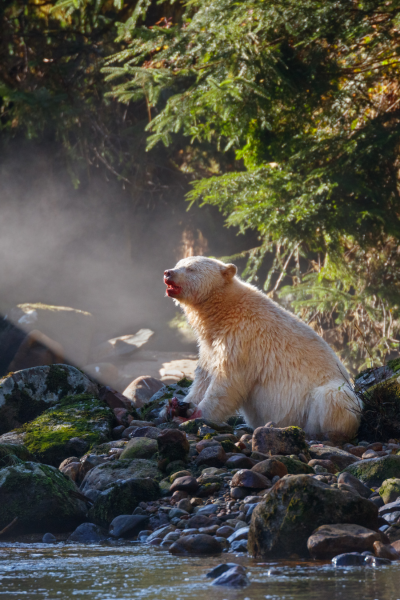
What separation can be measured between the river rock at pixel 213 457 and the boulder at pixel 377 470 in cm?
76

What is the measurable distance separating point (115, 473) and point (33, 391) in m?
2.10

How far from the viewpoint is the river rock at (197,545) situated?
2.54 m

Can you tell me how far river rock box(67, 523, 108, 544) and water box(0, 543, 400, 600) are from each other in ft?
1.02

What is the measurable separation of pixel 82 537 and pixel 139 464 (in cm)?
76

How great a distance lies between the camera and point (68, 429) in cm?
454

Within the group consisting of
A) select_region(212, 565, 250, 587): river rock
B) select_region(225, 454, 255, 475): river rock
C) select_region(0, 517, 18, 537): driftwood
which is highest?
select_region(212, 565, 250, 587): river rock

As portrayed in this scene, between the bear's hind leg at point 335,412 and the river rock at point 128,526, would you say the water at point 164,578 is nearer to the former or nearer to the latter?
the river rock at point 128,526

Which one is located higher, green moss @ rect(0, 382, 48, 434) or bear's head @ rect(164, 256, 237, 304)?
bear's head @ rect(164, 256, 237, 304)

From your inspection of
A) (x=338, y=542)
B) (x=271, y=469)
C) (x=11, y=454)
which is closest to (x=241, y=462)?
(x=271, y=469)

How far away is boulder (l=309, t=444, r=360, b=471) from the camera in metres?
3.71

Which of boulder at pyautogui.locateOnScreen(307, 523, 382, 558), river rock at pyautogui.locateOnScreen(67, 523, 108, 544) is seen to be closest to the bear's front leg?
river rock at pyautogui.locateOnScreen(67, 523, 108, 544)

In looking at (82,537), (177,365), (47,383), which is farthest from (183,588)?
(177,365)

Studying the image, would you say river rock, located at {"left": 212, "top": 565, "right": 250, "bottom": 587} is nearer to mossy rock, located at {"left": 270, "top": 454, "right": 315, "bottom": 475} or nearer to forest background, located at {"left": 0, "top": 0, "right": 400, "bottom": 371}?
mossy rock, located at {"left": 270, "top": 454, "right": 315, "bottom": 475}

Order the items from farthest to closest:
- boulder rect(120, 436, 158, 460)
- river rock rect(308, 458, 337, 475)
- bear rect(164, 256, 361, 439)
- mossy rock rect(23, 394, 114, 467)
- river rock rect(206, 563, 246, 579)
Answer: bear rect(164, 256, 361, 439) < mossy rock rect(23, 394, 114, 467) < boulder rect(120, 436, 158, 460) < river rock rect(308, 458, 337, 475) < river rock rect(206, 563, 246, 579)
